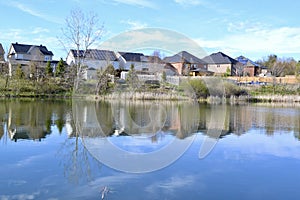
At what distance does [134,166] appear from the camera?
6754 millimetres

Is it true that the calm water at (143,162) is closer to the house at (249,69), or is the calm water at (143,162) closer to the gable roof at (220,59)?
the gable roof at (220,59)

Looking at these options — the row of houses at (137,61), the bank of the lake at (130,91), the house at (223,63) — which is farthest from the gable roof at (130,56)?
the house at (223,63)

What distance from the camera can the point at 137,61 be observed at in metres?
35.8

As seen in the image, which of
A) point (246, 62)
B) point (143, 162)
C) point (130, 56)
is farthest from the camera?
point (246, 62)

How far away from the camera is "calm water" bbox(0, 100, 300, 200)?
529 cm

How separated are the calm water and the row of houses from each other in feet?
15.8

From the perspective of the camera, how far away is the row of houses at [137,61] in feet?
90.3

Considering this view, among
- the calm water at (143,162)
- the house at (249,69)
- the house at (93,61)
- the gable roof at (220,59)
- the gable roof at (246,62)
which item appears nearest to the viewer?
the calm water at (143,162)

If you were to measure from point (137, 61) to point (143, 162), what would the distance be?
95.3 feet

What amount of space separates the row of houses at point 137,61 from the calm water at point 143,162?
481 centimetres

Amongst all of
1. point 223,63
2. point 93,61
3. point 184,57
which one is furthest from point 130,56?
point 184,57

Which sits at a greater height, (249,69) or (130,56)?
(130,56)

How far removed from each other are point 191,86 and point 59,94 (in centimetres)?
1181

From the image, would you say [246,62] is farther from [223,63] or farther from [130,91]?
[130,91]
